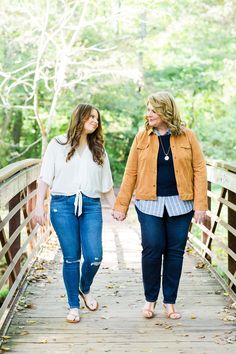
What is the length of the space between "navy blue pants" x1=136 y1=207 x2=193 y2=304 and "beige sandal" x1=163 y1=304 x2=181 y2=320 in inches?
1.7

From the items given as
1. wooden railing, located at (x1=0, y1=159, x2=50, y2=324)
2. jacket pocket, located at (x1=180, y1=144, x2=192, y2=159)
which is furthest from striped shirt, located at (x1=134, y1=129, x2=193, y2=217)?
wooden railing, located at (x1=0, y1=159, x2=50, y2=324)

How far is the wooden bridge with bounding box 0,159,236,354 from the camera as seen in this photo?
404cm

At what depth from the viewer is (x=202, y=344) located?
4016 millimetres

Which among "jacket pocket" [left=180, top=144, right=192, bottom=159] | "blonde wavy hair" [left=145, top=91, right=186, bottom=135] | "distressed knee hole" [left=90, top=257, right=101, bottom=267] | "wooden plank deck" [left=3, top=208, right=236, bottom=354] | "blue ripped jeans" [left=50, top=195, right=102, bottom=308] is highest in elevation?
"blonde wavy hair" [left=145, top=91, right=186, bottom=135]

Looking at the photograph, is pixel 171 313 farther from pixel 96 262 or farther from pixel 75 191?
pixel 75 191

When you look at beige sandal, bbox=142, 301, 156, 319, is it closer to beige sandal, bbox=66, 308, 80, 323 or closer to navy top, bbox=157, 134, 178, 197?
beige sandal, bbox=66, 308, 80, 323

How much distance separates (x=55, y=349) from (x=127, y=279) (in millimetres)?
2184

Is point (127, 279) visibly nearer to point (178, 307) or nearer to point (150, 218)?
point (178, 307)

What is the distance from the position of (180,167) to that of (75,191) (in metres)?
0.79

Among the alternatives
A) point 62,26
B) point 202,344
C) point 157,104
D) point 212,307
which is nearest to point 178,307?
point 212,307

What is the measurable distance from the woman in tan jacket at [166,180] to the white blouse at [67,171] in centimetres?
33

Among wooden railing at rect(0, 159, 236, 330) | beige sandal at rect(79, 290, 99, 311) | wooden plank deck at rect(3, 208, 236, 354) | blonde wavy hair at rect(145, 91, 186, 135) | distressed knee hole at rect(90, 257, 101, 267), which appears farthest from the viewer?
beige sandal at rect(79, 290, 99, 311)

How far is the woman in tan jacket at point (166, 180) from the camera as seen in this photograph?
4.31m

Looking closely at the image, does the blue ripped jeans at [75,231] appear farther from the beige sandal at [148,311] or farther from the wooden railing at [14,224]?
the beige sandal at [148,311]
